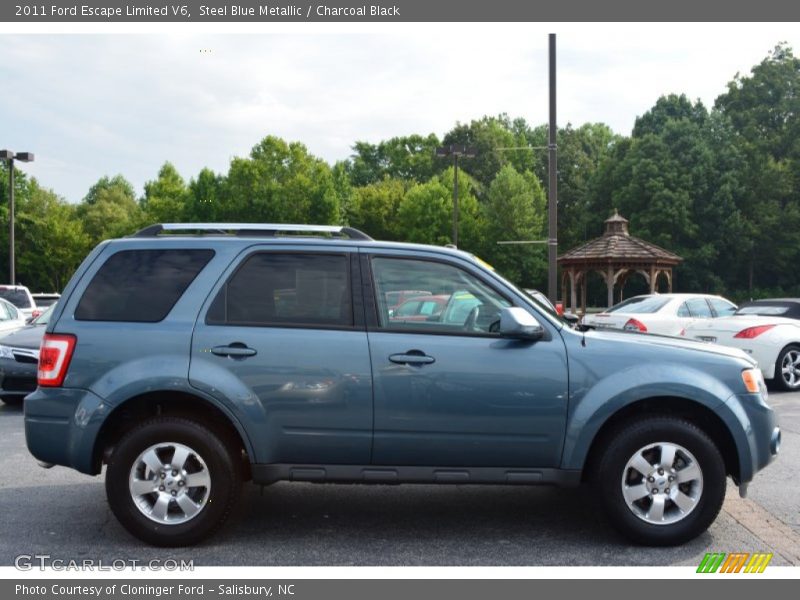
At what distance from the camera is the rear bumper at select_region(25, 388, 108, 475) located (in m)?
5.14

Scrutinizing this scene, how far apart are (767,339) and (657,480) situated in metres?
9.17

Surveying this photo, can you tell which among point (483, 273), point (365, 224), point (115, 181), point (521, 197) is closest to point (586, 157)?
point (521, 197)

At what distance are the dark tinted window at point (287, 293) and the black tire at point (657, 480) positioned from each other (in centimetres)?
185

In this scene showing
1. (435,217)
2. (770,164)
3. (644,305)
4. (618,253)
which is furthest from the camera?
(435,217)

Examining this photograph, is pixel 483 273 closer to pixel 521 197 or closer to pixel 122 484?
pixel 122 484

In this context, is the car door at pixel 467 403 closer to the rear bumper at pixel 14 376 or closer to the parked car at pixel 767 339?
the rear bumper at pixel 14 376

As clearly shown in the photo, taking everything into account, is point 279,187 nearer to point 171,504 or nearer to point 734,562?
point 171,504

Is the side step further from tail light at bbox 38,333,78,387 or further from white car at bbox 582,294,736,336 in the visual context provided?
white car at bbox 582,294,736,336

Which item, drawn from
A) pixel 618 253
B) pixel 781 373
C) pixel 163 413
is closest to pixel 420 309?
pixel 163 413

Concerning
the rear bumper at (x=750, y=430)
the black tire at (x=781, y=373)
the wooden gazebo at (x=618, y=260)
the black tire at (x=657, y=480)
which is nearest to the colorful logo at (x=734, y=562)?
the black tire at (x=657, y=480)

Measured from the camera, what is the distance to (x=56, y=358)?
5.19 m

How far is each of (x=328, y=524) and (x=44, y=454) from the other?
74.2 inches

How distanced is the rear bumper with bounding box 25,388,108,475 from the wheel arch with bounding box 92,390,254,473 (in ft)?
0.19

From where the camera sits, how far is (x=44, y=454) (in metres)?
5.23
